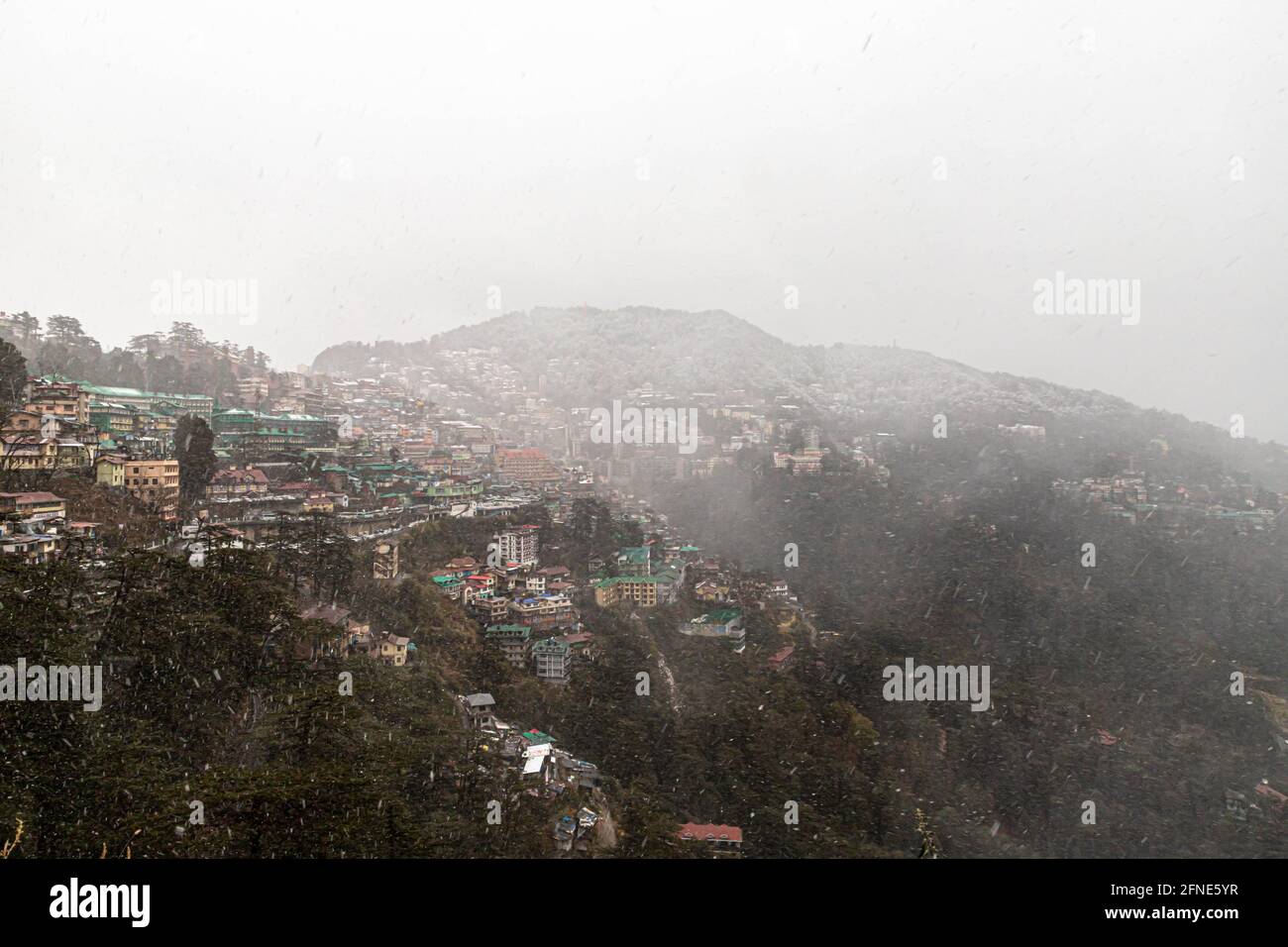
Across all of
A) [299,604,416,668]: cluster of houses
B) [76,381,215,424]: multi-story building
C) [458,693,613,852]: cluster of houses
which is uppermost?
[76,381,215,424]: multi-story building

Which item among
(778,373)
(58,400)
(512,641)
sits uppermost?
(778,373)

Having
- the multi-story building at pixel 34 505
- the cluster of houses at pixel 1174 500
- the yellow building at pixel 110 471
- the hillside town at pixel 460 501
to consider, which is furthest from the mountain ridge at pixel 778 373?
the multi-story building at pixel 34 505

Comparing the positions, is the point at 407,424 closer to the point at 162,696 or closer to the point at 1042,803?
the point at 162,696

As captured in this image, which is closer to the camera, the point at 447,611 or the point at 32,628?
the point at 32,628

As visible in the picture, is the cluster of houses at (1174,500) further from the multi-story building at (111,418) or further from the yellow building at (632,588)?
the multi-story building at (111,418)

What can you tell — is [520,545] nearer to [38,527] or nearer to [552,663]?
[552,663]

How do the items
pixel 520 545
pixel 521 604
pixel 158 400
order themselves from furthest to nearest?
1. pixel 158 400
2. pixel 520 545
3. pixel 521 604

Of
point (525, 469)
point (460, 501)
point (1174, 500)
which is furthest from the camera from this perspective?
point (1174, 500)

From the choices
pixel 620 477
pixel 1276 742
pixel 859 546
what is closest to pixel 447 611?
pixel 859 546

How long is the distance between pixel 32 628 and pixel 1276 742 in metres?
18.0

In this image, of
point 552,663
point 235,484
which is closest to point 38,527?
point 235,484

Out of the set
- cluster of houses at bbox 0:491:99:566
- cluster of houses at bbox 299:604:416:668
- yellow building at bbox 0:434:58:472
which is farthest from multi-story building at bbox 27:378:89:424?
cluster of houses at bbox 299:604:416:668

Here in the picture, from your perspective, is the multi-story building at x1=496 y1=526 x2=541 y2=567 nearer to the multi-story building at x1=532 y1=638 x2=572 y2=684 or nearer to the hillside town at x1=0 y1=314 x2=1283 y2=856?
the hillside town at x1=0 y1=314 x2=1283 y2=856
